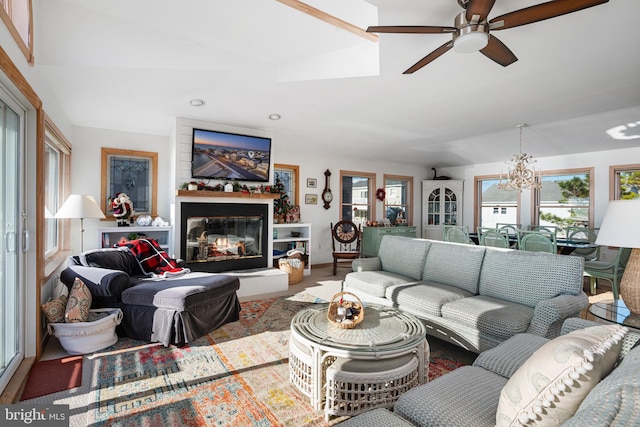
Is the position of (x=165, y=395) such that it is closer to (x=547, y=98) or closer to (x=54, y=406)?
(x=54, y=406)

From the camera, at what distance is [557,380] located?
1.01 metres

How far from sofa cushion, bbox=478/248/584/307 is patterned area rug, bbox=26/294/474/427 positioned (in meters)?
0.66

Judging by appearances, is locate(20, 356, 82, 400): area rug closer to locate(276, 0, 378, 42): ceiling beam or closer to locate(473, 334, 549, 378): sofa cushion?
locate(473, 334, 549, 378): sofa cushion

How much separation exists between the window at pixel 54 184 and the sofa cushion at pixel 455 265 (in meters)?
3.97

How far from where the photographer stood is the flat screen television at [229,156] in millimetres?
4598

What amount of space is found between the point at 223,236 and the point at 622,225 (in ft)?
14.4

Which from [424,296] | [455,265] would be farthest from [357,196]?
[424,296]

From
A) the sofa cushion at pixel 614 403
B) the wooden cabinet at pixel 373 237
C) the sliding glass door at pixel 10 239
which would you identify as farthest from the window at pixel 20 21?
the wooden cabinet at pixel 373 237

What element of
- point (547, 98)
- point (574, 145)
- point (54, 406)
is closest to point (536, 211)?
point (574, 145)

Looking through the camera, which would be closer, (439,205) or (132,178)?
(132,178)

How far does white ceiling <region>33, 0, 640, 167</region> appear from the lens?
100 inches

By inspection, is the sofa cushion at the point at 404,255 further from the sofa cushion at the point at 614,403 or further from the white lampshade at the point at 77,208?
the white lampshade at the point at 77,208

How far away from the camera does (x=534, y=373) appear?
1.08 metres

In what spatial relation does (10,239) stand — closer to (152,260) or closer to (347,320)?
(152,260)
